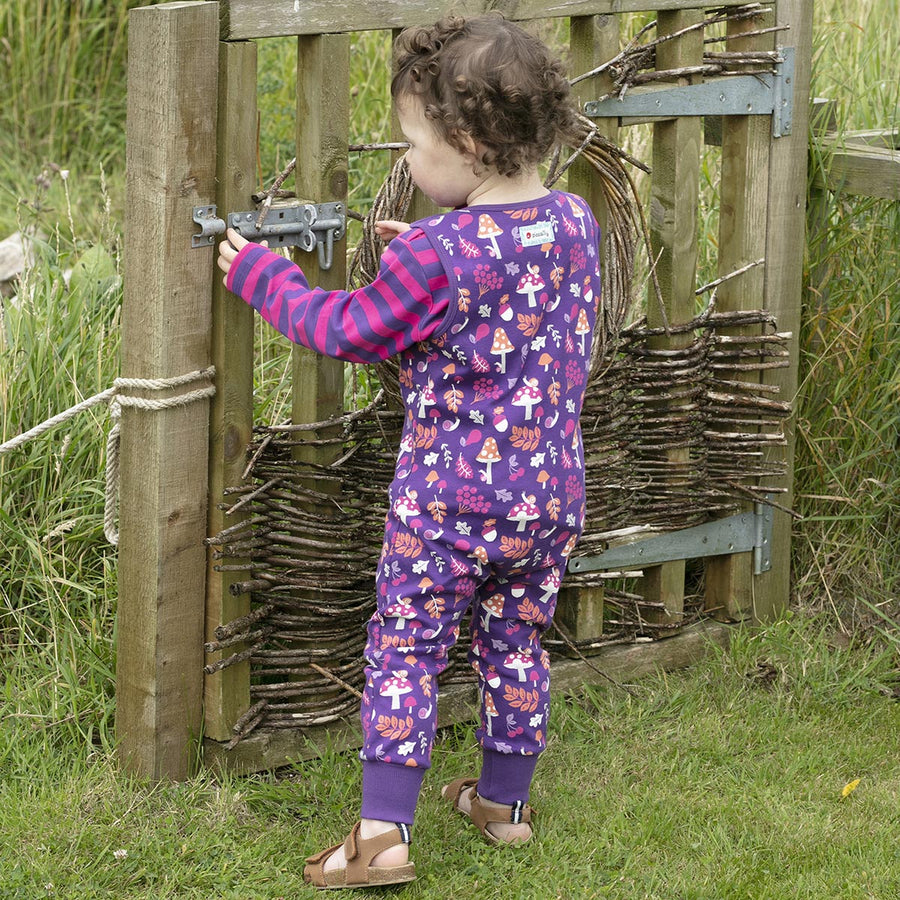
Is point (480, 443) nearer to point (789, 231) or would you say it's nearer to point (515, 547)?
point (515, 547)

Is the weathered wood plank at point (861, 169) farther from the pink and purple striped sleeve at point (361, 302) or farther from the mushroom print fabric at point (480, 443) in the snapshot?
the pink and purple striped sleeve at point (361, 302)

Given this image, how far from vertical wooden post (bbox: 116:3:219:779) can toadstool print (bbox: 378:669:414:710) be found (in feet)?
1.88

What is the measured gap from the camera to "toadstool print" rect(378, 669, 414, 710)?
2.85 m

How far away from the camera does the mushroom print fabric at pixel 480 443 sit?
8.80ft

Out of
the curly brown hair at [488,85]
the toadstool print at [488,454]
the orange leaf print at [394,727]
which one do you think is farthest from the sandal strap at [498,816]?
the curly brown hair at [488,85]

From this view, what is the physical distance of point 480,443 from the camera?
276 cm

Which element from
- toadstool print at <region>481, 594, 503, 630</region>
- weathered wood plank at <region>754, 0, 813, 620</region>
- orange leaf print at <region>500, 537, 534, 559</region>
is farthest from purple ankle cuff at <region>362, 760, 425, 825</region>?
weathered wood plank at <region>754, 0, 813, 620</region>

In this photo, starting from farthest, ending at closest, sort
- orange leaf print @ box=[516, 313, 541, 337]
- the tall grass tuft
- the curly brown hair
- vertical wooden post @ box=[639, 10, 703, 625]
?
the tall grass tuft < vertical wooden post @ box=[639, 10, 703, 625] < orange leaf print @ box=[516, 313, 541, 337] < the curly brown hair

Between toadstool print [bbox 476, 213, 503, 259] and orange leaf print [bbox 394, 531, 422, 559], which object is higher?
toadstool print [bbox 476, 213, 503, 259]

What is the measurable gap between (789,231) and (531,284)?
160 centimetres

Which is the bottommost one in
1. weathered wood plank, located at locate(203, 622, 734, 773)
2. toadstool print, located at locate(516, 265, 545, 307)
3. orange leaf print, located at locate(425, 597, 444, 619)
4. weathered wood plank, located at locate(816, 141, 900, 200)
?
weathered wood plank, located at locate(203, 622, 734, 773)

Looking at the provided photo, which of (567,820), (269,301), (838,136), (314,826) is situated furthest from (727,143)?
(314,826)

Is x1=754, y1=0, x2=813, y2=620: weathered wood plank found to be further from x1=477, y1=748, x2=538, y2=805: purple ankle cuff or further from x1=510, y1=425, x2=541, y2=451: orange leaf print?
x1=510, y1=425, x2=541, y2=451: orange leaf print

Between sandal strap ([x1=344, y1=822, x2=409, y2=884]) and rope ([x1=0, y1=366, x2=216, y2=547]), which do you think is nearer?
sandal strap ([x1=344, y1=822, x2=409, y2=884])
